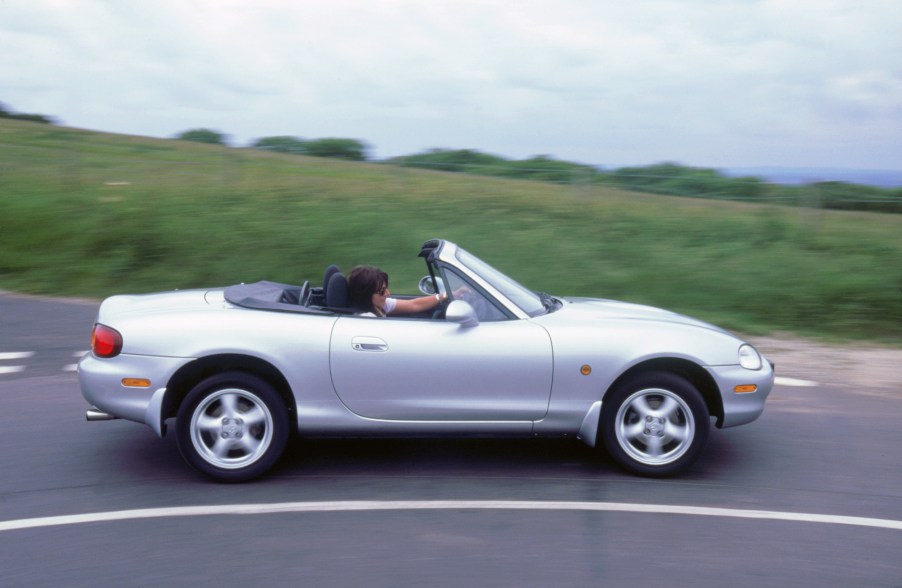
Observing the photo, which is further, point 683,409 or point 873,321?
point 873,321

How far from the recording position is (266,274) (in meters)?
12.9

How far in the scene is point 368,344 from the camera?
5.20 metres

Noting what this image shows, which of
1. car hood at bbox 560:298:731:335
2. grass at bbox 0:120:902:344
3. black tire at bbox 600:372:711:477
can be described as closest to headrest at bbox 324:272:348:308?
car hood at bbox 560:298:731:335

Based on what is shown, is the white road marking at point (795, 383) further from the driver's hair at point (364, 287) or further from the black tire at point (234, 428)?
the black tire at point (234, 428)

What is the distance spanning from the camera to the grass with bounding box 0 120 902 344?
37.4 ft

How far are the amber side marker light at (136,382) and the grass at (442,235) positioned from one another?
7041 mm

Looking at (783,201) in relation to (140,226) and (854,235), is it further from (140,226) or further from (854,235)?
(140,226)

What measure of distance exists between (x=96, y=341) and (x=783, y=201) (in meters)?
11.0

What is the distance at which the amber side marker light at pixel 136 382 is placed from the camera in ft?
17.0

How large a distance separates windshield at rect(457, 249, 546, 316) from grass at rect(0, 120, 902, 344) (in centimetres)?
523

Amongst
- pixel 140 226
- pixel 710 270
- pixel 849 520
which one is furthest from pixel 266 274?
pixel 849 520

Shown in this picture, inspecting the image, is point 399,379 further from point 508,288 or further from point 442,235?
point 442,235

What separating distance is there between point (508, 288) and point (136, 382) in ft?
7.23

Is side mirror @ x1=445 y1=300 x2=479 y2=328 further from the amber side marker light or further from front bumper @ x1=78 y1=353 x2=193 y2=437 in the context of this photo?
the amber side marker light
